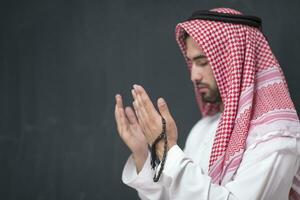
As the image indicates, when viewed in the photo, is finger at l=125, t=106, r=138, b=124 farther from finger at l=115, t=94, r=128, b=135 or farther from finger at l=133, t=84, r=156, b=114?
finger at l=133, t=84, r=156, b=114

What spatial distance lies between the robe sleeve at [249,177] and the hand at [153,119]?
0.06 m

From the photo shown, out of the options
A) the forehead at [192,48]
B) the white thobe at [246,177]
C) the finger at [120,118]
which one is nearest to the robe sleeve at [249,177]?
the white thobe at [246,177]

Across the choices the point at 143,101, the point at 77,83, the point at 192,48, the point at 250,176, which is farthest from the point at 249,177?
the point at 77,83

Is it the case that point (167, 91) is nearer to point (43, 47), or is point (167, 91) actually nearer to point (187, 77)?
point (187, 77)

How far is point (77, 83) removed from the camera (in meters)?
2.47

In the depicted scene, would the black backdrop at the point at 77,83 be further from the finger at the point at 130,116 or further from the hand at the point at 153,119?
the hand at the point at 153,119

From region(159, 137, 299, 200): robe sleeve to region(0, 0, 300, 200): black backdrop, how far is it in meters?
0.74

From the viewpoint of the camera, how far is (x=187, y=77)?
2.49 m

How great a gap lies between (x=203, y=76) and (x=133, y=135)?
0.42 meters

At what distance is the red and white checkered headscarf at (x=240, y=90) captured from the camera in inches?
73.1

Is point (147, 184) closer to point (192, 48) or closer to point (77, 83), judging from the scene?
point (192, 48)

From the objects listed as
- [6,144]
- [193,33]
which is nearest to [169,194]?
[193,33]

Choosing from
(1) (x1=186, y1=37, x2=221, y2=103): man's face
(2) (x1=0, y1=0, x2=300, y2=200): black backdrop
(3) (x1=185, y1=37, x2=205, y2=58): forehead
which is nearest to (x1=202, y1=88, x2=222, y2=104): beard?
(1) (x1=186, y1=37, x2=221, y2=103): man's face

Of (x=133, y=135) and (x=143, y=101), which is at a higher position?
(x=143, y=101)
